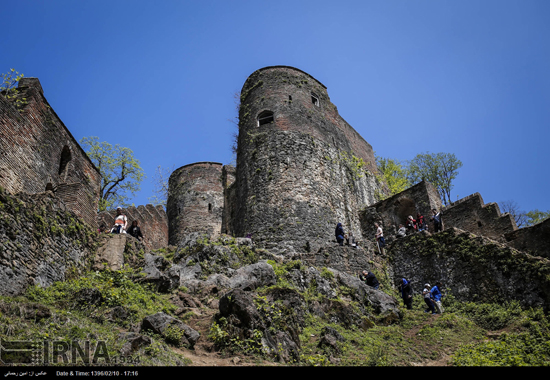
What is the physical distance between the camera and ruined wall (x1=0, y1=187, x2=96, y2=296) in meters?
8.94

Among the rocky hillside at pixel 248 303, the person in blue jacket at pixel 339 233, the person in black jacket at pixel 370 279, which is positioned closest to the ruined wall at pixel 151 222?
the rocky hillside at pixel 248 303

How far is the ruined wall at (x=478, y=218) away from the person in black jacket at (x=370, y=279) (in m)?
6.33

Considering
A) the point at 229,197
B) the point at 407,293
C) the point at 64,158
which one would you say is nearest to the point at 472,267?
the point at 407,293

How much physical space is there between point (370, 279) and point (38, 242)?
11.0 metres

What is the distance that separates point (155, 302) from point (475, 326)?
9.46 metres

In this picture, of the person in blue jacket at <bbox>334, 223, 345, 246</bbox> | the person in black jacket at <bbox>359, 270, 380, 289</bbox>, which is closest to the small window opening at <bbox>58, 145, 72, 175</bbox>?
the person in blue jacket at <bbox>334, 223, 345, 246</bbox>

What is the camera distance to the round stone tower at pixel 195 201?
26125mm

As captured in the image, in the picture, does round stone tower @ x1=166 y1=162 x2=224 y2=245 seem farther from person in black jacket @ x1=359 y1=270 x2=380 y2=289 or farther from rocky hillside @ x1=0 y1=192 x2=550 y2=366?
person in black jacket @ x1=359 y1=270 x2=380 y2=289

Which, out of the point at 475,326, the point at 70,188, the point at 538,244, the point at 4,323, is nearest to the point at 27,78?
the point at 70,188

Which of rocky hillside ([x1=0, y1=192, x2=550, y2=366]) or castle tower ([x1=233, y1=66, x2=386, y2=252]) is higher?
castle tower ([x1=233, y1=66, x2=386, y2=252])

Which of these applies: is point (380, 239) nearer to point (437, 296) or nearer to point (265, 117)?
point (437, 296)

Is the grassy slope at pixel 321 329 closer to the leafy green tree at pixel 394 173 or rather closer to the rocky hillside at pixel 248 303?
the rocky hillside at pixel 248 303

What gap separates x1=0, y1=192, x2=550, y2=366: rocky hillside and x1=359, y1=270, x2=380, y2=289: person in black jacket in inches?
19.4

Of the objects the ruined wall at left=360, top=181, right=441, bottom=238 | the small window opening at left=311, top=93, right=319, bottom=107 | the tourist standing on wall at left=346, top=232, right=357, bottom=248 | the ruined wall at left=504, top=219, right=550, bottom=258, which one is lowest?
the ruined wall at left=504, top=219, right=550, bottom=258
